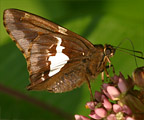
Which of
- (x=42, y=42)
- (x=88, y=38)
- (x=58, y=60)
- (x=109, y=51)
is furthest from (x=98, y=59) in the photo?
(x=88, y=38)

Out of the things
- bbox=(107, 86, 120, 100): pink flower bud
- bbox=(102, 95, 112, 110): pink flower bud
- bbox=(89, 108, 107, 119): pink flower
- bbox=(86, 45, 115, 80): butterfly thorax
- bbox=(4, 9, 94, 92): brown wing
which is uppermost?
bbox=(4, 9, 94, 92): brown wing

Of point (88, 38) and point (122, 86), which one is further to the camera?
point (88, 38)

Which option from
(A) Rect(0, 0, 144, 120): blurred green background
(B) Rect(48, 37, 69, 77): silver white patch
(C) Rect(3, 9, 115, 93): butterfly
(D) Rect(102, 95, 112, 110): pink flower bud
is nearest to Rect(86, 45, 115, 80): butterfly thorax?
(C) Rect(3, 9, 115, 93): butterfly

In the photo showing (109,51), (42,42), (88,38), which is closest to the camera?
(109,51)

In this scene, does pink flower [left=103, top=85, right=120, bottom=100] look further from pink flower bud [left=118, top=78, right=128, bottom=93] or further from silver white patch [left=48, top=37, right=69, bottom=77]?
silver white patch [left=48, top=37, right=69, bottom=77]

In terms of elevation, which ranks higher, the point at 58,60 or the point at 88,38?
the point at 88,38

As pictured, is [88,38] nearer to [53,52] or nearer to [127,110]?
[53,52]

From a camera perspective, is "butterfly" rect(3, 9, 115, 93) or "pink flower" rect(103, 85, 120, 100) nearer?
"pink flower" rect(103, 85, 120, 100)
